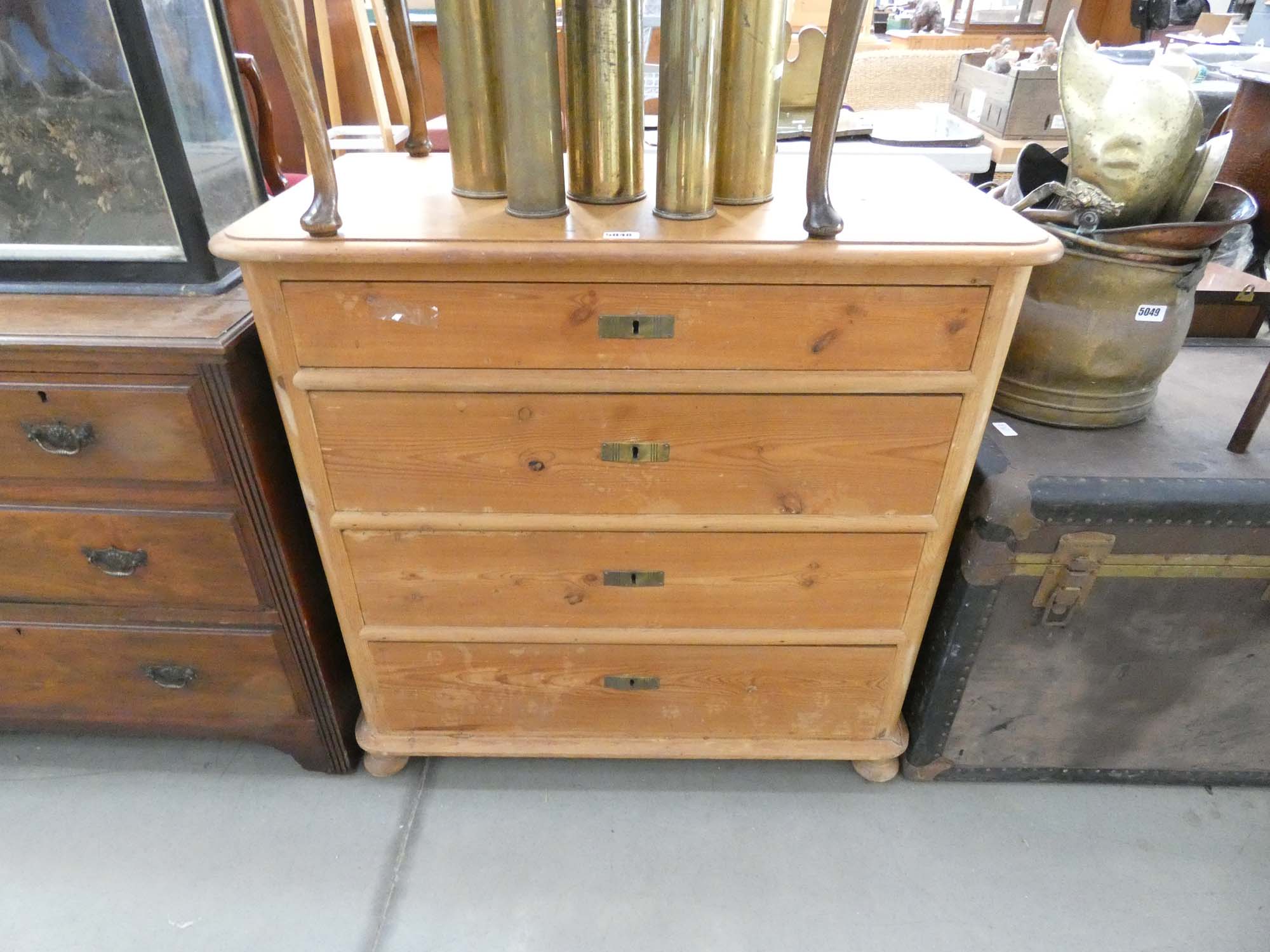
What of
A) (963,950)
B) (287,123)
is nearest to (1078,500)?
(963,950)

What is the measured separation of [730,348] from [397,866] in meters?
1.06

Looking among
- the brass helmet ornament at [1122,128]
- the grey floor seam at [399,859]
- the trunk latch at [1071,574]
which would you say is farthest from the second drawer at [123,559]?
the brass helmet ornament at [1122,128]

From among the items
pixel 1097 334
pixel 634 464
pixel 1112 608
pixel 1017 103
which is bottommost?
pixel 1112 608

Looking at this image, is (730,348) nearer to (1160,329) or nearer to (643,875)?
(1160,329)

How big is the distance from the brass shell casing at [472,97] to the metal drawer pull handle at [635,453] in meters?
0.40

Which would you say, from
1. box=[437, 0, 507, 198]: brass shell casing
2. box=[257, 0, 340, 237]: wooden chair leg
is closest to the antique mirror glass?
box=[257, 0, 340, 237]: wooden chair leg

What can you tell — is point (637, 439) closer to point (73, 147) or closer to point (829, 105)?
point (829, 105)

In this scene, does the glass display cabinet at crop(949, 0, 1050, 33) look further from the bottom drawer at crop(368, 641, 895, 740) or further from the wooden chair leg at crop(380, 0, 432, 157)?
the bottom drawer at crop(368, 641, 895, 740)

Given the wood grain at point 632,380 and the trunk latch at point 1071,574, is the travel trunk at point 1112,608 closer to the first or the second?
the trunk latch at point 1071,574

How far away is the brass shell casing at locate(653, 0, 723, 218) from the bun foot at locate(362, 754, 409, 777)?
1107 mm

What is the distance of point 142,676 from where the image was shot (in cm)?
132

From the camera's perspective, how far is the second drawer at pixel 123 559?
1142mm

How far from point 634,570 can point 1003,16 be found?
3578 mm

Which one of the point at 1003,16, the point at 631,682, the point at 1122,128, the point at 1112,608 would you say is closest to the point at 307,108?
the point at 631,682
